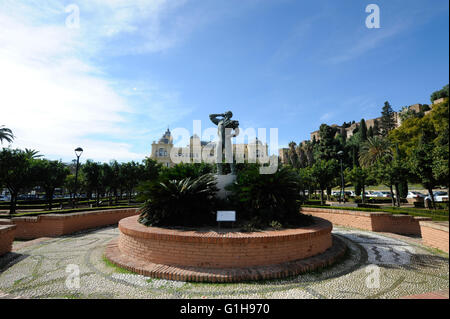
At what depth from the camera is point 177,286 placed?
13.8ft

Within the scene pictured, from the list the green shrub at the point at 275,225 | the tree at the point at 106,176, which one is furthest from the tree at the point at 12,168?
the green shrub at the point at 275,225

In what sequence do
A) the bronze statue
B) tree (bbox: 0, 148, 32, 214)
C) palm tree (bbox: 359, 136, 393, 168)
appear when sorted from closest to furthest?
1. the bronze statue
2. tree (bbox: 0, 148, 32, 214)
3. palm tree (bbox: 359, 136, 393, 168)

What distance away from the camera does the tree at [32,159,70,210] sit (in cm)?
2047

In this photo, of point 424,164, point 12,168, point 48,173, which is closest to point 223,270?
point 424,164

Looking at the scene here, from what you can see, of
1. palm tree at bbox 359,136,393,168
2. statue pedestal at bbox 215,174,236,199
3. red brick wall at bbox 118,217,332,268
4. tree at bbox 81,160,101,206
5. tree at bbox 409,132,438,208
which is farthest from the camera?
palm tree at bbox 359,136,393,168

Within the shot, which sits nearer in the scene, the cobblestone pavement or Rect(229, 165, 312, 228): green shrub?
the cobblestone pavement

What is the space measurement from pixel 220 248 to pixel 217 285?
2.46 ft

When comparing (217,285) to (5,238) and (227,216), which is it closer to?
(227,216)

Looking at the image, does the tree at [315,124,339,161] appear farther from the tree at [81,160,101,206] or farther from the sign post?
the sign post

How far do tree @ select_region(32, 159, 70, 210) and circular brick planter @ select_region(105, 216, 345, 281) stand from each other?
68.1 feet

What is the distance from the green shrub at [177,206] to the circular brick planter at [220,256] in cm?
102

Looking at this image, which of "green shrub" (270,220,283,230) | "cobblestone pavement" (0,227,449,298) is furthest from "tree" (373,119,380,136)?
"green shrub" (270,220,283,230)

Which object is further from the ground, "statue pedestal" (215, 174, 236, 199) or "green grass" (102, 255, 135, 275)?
"statue pedestal" (215, 174, 236, 199)
